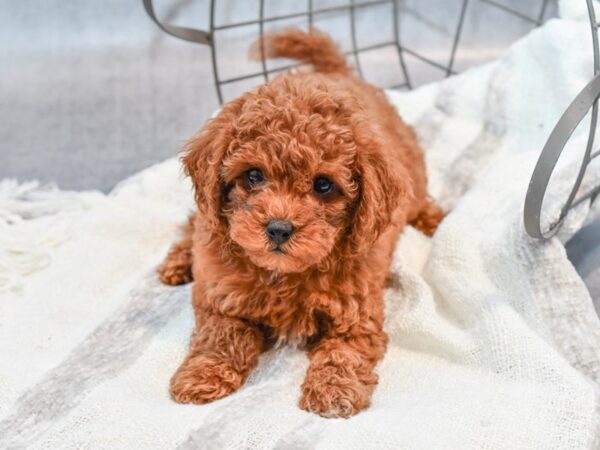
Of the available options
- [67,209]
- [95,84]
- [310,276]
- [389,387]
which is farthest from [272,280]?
[95,84]

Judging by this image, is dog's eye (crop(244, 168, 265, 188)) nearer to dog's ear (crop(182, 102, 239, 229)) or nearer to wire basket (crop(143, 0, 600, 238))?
dog's ear (crop(182, 102, 239, 229))

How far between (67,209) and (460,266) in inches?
71.1

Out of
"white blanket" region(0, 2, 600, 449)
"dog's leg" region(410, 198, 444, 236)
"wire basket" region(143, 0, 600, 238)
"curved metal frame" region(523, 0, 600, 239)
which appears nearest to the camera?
"white blanket" region(0, 2, 600, 449)

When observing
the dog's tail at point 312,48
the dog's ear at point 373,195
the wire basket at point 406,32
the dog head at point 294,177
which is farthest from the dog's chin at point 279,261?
the wire basket at point 406,32

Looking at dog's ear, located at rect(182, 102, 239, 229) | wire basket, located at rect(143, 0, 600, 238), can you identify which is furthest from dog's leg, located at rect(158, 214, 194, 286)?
wire basket, located at rect(143, 0, 600, 238)

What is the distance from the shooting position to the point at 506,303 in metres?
2.79

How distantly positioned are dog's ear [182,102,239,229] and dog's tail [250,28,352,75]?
4.00ft

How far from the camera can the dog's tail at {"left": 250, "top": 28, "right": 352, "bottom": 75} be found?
12.1 ft

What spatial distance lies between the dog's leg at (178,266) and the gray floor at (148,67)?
130cm

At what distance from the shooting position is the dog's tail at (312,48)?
3.70 metres

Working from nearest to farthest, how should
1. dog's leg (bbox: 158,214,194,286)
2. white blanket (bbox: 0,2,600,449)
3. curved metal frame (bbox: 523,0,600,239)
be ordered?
white blanket (bbox: 0,2,600,449) → curved metal frame (bbox: 523,0,600,239) → dog's leg (bbox: 158,214,194,286)

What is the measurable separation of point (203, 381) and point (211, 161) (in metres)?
0.66

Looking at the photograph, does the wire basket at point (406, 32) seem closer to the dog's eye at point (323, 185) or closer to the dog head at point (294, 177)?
the dog head at point (294, 177)

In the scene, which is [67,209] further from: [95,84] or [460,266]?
[460,266]
